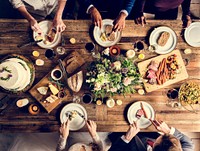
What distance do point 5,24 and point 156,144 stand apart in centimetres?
180

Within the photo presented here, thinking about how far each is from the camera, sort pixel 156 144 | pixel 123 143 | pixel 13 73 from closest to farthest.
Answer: pixel 13 73 < pixel 156 144 < pixel 123 143

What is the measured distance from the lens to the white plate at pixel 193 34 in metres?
2.72

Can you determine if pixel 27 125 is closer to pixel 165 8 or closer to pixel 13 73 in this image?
pixel 13 73

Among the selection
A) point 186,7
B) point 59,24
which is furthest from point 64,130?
point 186,7

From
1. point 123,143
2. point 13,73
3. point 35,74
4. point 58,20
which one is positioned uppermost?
point 58,20

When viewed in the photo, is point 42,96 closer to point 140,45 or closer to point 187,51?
point 140,45

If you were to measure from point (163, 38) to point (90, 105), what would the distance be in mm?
941

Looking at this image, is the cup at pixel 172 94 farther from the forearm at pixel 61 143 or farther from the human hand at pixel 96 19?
the forearm at pixel 61 143

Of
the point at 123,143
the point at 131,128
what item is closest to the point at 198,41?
the point at 131,128

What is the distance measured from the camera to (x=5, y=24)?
→ 105 inches

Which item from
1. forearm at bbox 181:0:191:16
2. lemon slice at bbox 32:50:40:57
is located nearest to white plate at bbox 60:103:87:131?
lemon slice at bbox 32:50:40:57

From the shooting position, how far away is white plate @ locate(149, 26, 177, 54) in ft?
8.85

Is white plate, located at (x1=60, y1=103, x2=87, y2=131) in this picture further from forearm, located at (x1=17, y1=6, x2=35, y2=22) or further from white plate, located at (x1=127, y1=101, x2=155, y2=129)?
forearm, located at (x1=17, y1=6, x2=35, y2=22)

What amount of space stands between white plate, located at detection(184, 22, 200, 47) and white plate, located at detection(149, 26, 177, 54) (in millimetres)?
126
